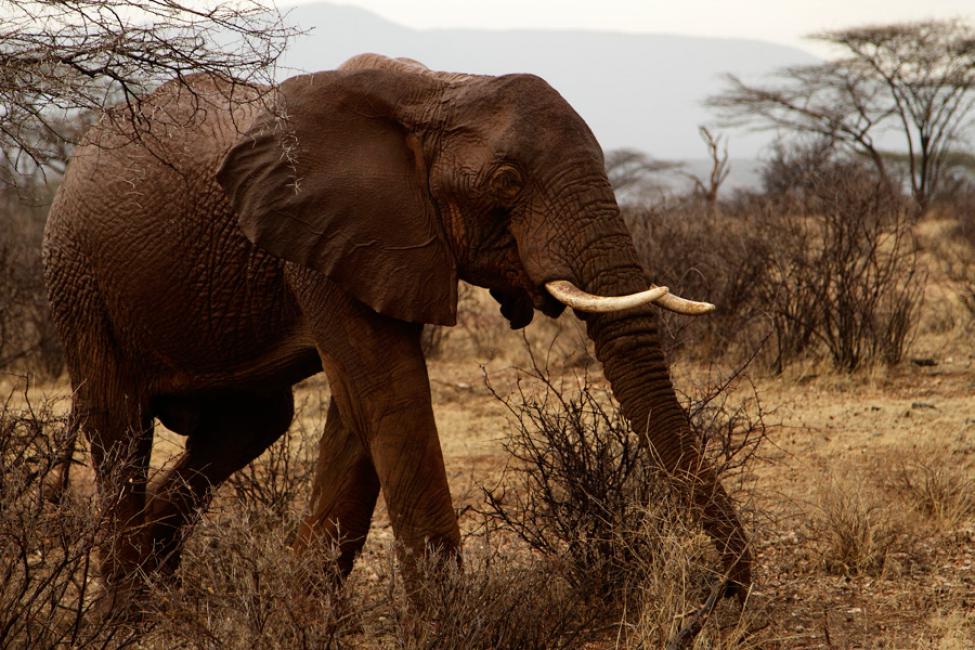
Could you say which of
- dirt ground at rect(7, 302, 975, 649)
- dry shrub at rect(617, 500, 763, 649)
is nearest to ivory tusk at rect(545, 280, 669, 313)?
dirt ground at rect(7, 302, 975, 649)

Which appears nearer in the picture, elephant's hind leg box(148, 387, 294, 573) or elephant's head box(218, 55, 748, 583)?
elephant's head box(218, 55, 748, 583)

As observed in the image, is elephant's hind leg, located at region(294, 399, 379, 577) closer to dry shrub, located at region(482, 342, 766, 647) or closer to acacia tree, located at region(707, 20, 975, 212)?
dry shrub, located at region(482, 342, 766, 647)

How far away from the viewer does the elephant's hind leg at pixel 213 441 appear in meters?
5.32

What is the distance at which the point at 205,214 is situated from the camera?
181 inches

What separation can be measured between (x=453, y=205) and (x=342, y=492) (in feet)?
3.97

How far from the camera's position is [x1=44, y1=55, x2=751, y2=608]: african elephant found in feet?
13.1

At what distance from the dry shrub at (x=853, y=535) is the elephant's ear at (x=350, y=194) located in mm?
2093

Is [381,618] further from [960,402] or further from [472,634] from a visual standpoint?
[960,402]

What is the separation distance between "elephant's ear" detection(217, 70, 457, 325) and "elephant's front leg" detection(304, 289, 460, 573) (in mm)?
124

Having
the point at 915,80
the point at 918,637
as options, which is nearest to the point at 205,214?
the point at 918,637

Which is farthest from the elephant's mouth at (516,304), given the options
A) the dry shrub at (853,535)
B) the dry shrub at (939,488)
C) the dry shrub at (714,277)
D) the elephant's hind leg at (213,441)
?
the dry shrub at (714,277)

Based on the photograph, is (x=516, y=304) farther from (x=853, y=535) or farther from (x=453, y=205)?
(x=853, y=535)

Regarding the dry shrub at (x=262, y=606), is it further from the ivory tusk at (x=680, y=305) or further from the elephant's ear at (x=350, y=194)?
the ivory tusk at (x=680, y=305)

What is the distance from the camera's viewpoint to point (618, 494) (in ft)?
15.2
